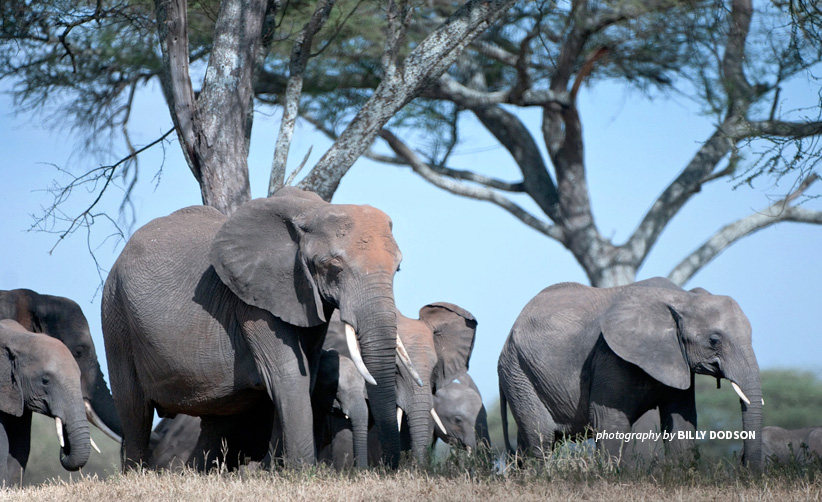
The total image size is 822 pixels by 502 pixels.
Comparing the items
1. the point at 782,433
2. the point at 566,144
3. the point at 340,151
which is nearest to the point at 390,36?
the point at 340,151

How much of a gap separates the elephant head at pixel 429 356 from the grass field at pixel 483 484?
1.58 metres

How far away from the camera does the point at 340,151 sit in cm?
941

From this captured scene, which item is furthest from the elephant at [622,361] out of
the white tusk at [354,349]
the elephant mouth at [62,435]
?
the elephant mouth at [62,435]

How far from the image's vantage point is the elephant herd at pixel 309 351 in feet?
19.4

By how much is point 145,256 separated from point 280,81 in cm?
905

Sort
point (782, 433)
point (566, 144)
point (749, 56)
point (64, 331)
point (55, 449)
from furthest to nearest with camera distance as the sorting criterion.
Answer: point (55, 449), point (566, 144), point (749, 56), point (782, 433), point (64, 331)

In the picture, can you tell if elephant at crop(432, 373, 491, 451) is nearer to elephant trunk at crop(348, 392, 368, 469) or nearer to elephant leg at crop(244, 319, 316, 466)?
elephant trunk at crop(348, 392, 368, 469)

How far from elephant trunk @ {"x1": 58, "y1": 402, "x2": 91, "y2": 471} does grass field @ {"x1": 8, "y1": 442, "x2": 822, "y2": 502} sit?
1.44m

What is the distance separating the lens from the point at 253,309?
6152mm

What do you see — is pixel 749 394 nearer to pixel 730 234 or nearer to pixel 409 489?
pixel 409 489

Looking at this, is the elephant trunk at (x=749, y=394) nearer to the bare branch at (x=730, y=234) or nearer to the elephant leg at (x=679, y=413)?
the elephant leg at (x=679, y=413)

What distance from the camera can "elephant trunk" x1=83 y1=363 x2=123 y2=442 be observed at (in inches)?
342

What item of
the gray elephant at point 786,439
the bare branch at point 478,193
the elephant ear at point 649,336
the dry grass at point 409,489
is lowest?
the dry grass at point 409,489

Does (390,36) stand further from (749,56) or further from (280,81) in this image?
(749,56)
